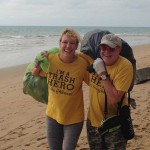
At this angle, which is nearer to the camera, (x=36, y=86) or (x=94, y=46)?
(x=94, y=46)

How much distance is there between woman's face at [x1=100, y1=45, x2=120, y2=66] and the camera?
3.14m

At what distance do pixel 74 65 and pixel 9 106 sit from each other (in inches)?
204

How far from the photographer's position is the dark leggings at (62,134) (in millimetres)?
3490

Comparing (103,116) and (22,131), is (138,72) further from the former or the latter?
(103,116)

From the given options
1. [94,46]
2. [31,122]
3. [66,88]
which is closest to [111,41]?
[94,46]

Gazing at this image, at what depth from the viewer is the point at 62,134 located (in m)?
3.63

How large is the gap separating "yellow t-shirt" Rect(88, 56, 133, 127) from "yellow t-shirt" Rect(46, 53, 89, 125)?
16 centimetres

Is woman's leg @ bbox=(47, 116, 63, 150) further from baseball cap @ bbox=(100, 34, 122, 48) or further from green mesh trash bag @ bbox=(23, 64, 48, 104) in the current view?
baseball cap @ bbox=(100, 34, 122, 48)

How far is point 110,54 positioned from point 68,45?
473 millimetres

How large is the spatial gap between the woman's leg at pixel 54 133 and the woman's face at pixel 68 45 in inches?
28.5

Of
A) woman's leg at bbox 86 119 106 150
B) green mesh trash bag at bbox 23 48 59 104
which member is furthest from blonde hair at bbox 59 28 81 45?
woman's leg at bbox 86 119 106 150

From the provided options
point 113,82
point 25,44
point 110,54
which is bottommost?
point 25,44

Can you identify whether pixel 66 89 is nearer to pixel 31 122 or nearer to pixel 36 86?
pixel 36 86

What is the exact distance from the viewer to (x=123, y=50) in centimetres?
350
